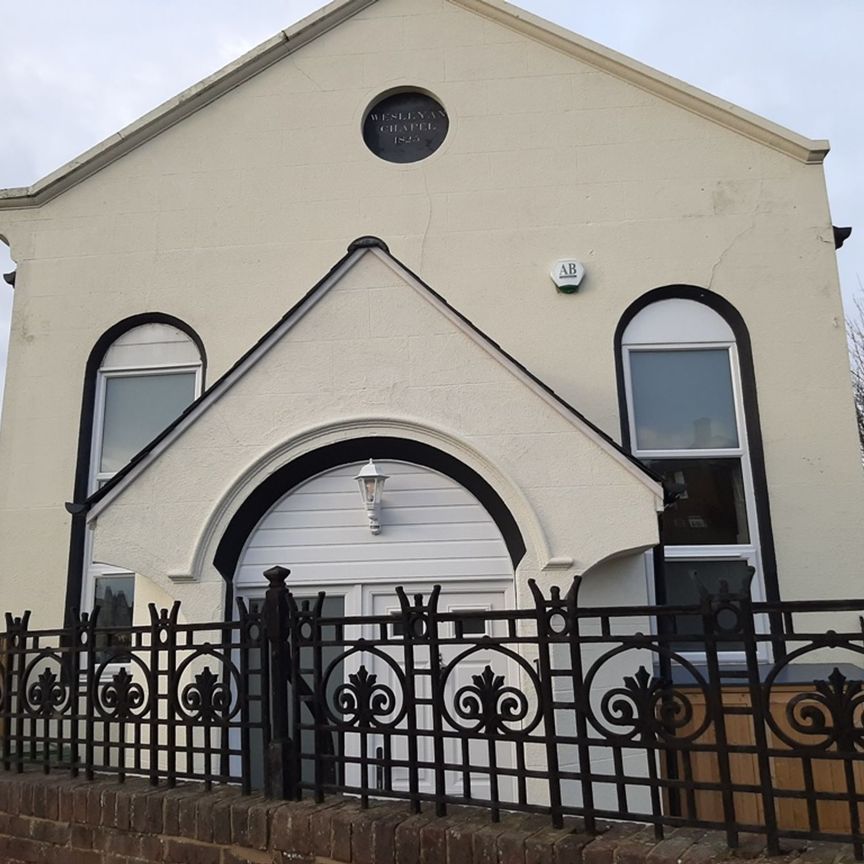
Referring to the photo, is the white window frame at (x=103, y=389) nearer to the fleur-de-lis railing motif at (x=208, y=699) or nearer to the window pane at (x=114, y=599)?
the window pane at (x=114, y=599)

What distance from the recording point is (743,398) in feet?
22.4

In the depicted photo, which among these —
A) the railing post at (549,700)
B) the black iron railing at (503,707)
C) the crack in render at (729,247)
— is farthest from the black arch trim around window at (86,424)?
the railing post at (549,700)

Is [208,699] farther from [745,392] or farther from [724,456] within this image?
[745,392]

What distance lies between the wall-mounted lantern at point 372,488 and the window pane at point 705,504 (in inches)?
98.1

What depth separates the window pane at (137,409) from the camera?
7426 mm

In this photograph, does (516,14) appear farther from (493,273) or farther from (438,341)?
(438,341)

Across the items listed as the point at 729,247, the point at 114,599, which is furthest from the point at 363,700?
the point at 729,247

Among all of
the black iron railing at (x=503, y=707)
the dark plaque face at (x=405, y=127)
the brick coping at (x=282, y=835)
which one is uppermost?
the dark plaque face at (x=405, y=127)

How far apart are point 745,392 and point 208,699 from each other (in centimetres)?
498

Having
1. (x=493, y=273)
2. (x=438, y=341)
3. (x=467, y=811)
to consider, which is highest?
(x=493, y=273)

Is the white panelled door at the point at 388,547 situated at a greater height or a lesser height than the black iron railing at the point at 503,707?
greater

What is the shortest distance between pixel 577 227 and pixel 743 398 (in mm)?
2079

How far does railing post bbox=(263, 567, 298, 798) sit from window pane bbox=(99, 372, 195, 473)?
12.7 ft

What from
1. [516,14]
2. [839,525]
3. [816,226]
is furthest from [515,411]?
[516,14]
